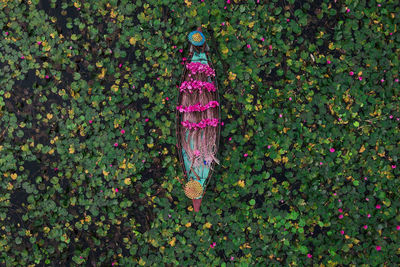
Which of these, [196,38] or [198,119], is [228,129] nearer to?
[198,119]

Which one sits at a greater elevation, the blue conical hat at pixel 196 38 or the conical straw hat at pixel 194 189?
the blue conical hat at pixel 196 38

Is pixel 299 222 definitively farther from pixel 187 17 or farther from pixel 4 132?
pixel 4 132

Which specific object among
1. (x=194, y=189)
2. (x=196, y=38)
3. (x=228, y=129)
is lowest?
→ (x=194, y=189)

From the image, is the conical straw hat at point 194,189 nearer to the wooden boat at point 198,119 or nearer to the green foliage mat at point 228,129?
the wooden boat at point 198,119

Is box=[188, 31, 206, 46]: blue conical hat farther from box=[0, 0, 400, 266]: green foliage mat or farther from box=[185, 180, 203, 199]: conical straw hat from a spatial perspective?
box=[185, 180, 203, 199]: conical straw hat

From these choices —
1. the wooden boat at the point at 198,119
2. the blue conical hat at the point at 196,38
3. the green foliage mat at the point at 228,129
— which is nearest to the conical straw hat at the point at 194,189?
the wooden boat at the point at 198,119

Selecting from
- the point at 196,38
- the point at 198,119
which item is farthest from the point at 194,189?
the point at 196,38

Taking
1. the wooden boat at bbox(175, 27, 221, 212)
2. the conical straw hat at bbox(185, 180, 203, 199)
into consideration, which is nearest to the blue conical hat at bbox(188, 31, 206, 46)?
the wooden boat at bbox(175, 27, 221, 212)
